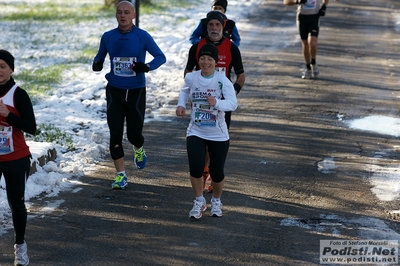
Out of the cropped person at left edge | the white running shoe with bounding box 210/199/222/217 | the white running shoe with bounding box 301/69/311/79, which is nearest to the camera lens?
the cropped person at left edge

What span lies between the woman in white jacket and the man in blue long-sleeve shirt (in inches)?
43.9

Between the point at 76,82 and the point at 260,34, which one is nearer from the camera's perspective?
the point at 76,82

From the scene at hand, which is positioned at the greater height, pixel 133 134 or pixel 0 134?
pixel 0 134

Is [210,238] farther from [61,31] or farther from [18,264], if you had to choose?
[61,31]

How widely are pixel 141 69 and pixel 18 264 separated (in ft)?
9.51

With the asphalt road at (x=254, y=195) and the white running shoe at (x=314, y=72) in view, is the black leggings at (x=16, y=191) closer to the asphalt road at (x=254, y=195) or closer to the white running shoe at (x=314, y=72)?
the asphalt road at (x=254, y=195)

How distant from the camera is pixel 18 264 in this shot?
20.8ft

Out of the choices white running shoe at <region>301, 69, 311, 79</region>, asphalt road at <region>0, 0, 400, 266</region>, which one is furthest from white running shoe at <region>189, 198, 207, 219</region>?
white running shoe at <region>301, 69, 311, 79</region>

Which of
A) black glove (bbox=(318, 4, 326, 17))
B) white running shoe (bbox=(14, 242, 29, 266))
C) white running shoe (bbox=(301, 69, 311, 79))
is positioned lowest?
white running shoe (bbox=(301, 69, 311, 79))

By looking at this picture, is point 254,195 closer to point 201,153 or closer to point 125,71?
point 201,153

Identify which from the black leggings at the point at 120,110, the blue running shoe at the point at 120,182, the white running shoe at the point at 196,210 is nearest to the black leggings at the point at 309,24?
the black leggings at the point at 120,110

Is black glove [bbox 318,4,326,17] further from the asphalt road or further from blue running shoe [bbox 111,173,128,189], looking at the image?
blue running shoe [bbox 111,173,128,189]

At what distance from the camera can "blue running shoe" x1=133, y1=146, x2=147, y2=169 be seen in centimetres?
922

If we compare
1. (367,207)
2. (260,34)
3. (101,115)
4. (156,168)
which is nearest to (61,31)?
(260,34)
